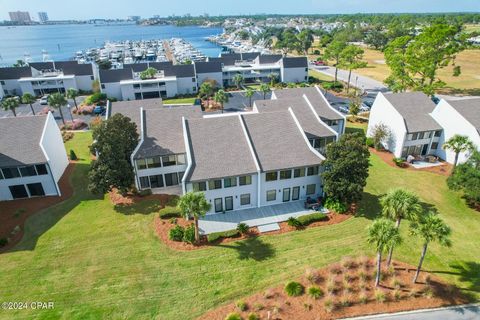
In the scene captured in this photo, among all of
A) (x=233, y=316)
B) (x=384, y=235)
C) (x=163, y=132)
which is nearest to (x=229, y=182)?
(x=163, y=132)

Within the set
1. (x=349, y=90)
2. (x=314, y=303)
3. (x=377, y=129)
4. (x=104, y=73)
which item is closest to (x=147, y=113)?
(x=314, y=303)

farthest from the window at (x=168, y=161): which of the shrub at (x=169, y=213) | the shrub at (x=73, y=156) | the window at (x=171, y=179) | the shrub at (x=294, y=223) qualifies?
the shrub at (x=73, y=156)

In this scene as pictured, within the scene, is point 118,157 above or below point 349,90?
above

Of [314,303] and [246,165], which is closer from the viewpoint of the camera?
[314,303]

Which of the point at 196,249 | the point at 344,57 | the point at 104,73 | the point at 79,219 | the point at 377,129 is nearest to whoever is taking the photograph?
the point at 196,249

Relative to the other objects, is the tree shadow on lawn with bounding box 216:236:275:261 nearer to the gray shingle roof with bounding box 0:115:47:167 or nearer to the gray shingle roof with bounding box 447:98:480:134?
the gray shingle roof with bounding box 0:115:47:167

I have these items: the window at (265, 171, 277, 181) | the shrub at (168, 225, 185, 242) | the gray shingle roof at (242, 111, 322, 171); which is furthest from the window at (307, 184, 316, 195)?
the shrub at (168, 225, 185, 242)

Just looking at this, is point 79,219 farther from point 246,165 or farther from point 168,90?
point 168,90

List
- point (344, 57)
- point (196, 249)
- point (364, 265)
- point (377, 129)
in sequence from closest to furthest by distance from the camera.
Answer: point (364, 265), point (196, 249), point (377, 129), point (344, 57)
